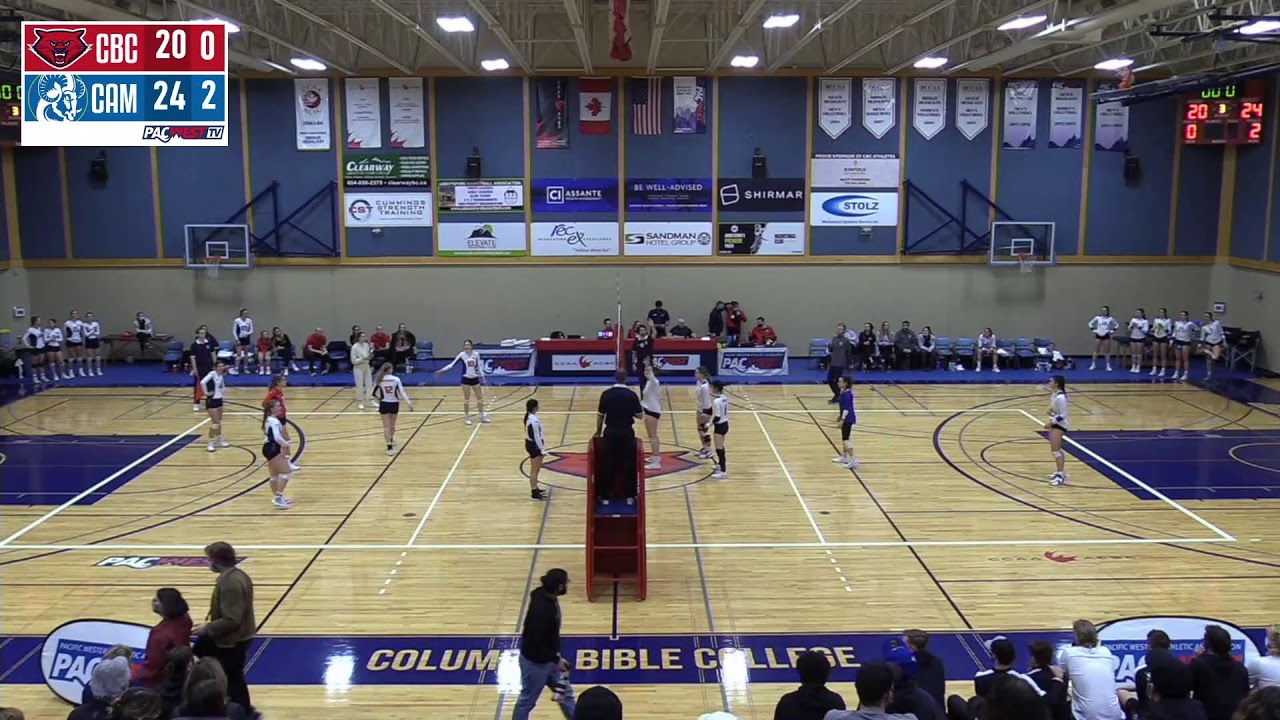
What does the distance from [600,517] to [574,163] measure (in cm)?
1724

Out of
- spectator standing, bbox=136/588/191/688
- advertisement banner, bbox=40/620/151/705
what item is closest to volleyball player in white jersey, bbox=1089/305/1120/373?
advertisement banner, bbox=40/620/151/705

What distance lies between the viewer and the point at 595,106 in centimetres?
2750

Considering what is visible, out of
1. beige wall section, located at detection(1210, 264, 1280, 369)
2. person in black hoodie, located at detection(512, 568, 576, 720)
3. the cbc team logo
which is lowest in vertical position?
person in black hoodie, located at detection(512, 568, 576, 720)

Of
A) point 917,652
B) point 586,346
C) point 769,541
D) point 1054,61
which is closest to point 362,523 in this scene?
point 769,541

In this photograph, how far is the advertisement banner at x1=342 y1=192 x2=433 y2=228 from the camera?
2764 centimetres

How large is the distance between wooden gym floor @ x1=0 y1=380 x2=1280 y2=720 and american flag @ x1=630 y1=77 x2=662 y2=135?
9.26 metres

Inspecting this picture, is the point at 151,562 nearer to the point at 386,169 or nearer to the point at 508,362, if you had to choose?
the point at 508,362

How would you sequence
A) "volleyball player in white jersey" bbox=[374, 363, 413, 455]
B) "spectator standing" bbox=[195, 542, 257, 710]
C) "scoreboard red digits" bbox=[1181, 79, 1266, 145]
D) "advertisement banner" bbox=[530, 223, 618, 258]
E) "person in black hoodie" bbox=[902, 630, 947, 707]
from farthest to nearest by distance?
"advertisement banner" bbox=[530, 223, 618, 258]
"scoreboard red digits" bbox=[1181, 79, 1266, 145]
"volleyball player in white jersey" bbox=[374, 363, 413, 455]
"spectator standing" bbox=[195, 542, 257, 710]
"person in black hoodie" bbox=[902, 630, 947, 707]

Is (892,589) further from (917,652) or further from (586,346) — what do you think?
(586,346)

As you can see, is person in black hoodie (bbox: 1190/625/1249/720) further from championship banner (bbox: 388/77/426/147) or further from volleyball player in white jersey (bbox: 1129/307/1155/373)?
championship banner (bbox: 388/77/426/147)

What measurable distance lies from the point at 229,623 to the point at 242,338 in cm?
1999

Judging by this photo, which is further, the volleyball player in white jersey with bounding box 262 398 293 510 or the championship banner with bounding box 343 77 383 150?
the championship banner with bounding box 343 77 383 150

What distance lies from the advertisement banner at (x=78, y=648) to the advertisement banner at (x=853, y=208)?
72.2 ft

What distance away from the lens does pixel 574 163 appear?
27.7 meters
